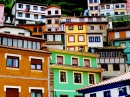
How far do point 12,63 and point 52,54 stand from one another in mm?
7572

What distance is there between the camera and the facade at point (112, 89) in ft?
84.6

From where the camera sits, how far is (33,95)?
36.4 m

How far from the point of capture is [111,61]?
58344mm

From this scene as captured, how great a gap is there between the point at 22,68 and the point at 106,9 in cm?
6519

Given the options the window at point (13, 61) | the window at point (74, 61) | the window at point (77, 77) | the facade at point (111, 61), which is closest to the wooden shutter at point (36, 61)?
the window at point (13, 61)

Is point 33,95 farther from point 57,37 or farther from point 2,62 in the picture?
point 57,37

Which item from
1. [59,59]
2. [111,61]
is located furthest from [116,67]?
[59,59]

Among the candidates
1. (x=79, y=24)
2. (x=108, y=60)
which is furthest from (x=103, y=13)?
(x=108, y=60)

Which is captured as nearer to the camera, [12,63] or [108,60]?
[12,63]

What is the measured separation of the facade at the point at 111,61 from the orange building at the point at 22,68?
21.2 meters

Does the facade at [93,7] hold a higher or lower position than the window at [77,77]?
higher

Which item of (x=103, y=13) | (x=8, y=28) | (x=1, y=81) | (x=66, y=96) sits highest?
(x=103, y=13)

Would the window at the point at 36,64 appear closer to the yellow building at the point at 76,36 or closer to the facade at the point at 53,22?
the yellow building at the point at 76,36

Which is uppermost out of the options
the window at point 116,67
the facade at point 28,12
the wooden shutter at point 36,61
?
the facade at point 28,12
